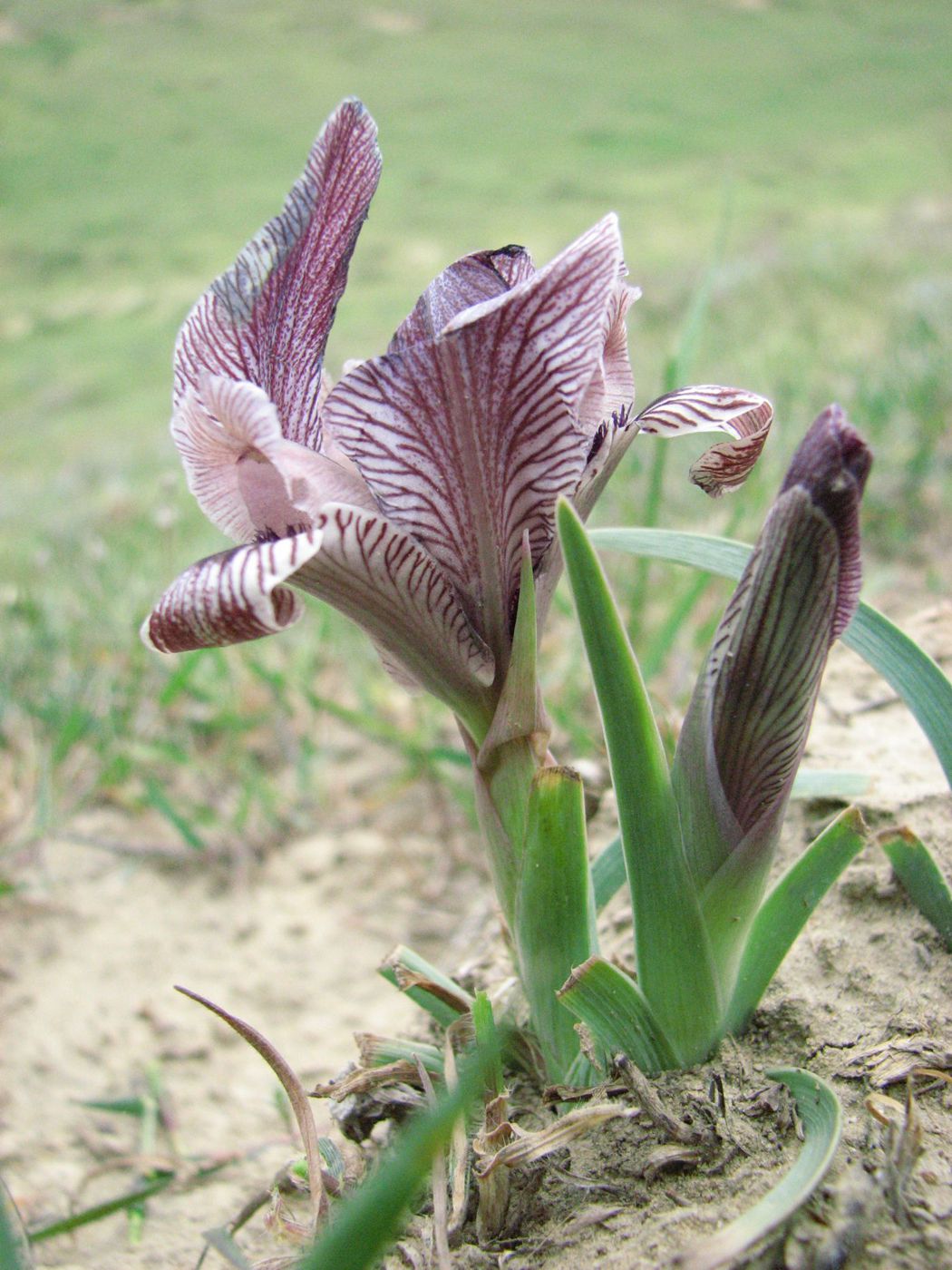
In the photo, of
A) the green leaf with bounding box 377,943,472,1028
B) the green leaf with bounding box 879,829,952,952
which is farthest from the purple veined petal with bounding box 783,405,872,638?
the green leaf with bounding box 377,943,472,1028

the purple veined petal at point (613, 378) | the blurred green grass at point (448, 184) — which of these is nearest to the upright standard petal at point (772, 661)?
the purple veined petal at point (613, 378)

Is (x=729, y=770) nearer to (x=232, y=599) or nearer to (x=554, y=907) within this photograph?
(x=554, y=907)

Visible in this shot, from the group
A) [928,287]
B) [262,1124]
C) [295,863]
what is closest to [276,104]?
[928,287]

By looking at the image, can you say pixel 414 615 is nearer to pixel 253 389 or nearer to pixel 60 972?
pixel 253 389

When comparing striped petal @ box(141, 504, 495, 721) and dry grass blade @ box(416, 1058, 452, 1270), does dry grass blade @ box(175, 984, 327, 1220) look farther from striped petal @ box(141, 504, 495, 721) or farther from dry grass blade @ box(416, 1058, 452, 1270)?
striped petal @ box(141, 504, 495, 721)

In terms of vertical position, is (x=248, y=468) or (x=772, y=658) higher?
(x=248, y=468)

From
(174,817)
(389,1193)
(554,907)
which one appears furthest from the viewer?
(174,817)

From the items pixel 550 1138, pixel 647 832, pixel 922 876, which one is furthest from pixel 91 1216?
pixel 922 876
